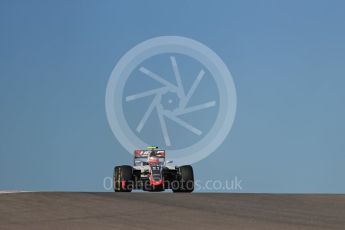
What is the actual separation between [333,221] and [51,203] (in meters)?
7.58

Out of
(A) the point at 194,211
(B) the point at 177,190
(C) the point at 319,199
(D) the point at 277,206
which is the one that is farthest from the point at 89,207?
(B) the point at 177,190

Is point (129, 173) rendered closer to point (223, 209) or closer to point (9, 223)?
point (223, 209)

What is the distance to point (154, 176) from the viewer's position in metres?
36.1

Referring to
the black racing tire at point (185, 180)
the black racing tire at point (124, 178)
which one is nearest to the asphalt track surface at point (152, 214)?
the black racing tire at point (185, 180)

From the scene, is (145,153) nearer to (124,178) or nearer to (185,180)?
(124,178)

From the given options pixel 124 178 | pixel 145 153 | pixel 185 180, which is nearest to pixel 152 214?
pixel 185 180

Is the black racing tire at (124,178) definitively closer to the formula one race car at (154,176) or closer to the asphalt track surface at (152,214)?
the formula one race car at (154,176)

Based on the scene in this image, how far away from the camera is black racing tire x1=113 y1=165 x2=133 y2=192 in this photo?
36.5m

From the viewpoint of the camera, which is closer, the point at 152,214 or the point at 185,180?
the point at 152,214

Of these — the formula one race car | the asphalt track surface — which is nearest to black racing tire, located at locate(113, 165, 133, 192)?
the formula one race car

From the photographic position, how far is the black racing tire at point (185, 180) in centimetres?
3550

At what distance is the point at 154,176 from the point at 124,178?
1.72 m

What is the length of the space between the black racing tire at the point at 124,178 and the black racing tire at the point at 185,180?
2705mm

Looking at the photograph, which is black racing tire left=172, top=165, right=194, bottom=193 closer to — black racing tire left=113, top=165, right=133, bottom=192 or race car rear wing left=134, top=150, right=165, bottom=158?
race car rear wing left=134, top=150, right=165, bottom=158
